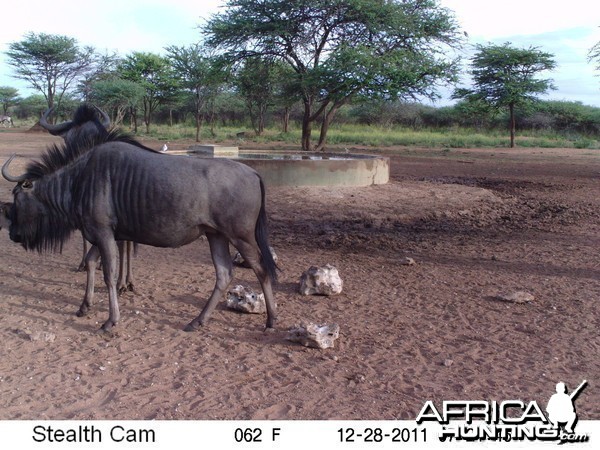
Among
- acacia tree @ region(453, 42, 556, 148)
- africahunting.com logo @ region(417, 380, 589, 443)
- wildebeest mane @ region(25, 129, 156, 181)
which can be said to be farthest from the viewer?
acacia tree @ region(453, 42, 556, 148)

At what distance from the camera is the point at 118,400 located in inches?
154

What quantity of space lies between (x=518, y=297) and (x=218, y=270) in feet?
10.00

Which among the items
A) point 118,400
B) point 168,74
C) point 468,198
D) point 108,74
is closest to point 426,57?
point 468,198

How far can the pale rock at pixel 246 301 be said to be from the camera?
576 cm

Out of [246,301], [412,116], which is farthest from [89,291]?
[412,116]

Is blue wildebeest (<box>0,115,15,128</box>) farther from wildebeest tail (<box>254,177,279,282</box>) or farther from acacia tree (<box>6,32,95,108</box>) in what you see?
wildebeest tail (<box>254,177,279,282</box>)

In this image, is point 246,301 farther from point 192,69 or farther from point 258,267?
point 192,69

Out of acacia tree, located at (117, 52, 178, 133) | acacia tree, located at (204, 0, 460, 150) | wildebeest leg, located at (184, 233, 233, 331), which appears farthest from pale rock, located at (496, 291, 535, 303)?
acacia tree, located at (117, 52, 178, 133)

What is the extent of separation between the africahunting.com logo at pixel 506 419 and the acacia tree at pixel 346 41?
18142 mm

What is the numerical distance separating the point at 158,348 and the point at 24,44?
4722 cm

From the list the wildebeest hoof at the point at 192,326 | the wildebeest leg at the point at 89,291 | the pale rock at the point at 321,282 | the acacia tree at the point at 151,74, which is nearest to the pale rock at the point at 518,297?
the pale rock at the point at 321,282

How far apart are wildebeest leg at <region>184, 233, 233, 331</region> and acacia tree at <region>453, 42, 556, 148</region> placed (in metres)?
33.3

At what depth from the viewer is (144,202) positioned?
17.0ft

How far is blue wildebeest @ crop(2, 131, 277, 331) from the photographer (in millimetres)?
5133
